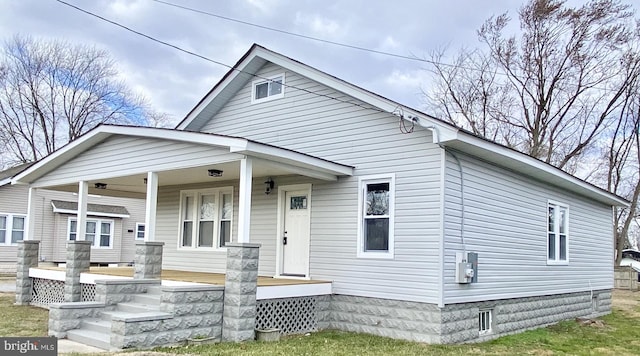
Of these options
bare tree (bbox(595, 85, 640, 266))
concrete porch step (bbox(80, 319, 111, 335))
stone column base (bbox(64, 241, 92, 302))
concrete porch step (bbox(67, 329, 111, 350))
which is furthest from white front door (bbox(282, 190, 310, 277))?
bare tree (bbox(595, 85, 640, 266))

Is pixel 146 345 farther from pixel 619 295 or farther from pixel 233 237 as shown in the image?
pixel 619 295

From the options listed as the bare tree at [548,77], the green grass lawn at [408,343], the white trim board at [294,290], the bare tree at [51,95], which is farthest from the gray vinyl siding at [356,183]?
the bare tree at [51,95]

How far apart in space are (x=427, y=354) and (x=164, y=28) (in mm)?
→ 8525

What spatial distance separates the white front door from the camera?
10.8m

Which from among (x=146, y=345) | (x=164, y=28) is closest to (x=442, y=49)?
(x=164, y=28)

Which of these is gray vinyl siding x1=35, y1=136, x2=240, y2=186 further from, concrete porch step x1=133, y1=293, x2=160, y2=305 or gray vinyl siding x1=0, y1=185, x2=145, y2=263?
gray vinyl siding x1=0, y1=185, x2=145, y2=263

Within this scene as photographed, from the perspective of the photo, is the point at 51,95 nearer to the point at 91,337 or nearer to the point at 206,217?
the point at 206,217

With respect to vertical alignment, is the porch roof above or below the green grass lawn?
above

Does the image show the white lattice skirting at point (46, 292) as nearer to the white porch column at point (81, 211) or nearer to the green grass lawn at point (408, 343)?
the green grass lawn at point (408, 343)

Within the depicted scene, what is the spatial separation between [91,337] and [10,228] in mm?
19588

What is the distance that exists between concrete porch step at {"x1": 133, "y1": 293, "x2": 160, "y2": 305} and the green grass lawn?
1.54 m

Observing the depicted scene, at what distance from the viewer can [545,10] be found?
85.0 ft

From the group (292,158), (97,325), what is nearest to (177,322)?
(97,325)

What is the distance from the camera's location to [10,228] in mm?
24562
